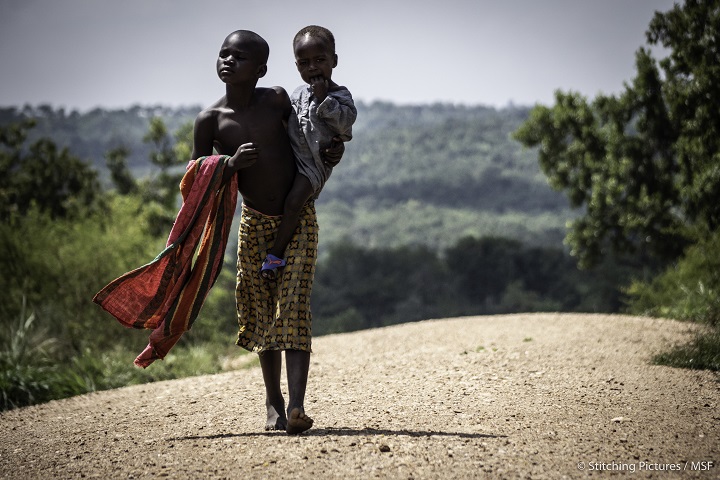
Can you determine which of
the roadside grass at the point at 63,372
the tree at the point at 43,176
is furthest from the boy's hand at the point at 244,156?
the tree at the point at 43,176

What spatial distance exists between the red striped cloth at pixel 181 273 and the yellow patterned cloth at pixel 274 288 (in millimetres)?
158

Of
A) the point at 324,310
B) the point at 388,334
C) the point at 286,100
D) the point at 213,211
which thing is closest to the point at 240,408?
the point at 213,211

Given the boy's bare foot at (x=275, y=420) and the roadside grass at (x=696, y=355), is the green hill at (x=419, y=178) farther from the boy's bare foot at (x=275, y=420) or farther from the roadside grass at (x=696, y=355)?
the boy's bare foot at (x=275, y=420)

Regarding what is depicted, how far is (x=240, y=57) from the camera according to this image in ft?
13.9

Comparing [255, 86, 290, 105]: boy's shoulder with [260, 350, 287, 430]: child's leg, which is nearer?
[255, 86, 290, 105]: boy's shoulder

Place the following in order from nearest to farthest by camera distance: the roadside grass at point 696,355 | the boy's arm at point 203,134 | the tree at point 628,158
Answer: the boy's arm at point 203,134, the roadside grass at point 696,355, the tree at point 628,158

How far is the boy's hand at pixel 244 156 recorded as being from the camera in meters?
4.16

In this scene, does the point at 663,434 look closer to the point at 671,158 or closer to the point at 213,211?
the point at 213,211

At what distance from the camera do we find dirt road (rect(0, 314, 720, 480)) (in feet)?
12.1

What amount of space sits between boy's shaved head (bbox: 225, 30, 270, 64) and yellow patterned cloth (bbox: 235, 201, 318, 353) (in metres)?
0.80

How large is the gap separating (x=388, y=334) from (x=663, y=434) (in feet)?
18.6

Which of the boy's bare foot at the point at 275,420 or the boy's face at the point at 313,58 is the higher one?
the boy's face at the point at 313,58

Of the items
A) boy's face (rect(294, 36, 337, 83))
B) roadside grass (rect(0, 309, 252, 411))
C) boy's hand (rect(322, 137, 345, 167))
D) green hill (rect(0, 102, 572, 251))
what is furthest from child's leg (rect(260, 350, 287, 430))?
green hill (rect(0, 102, 572, 251))

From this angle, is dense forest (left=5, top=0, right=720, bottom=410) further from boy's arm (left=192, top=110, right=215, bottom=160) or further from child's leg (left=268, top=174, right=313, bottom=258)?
boy's arm (left=192, top=110, right=215, bottom=160)
